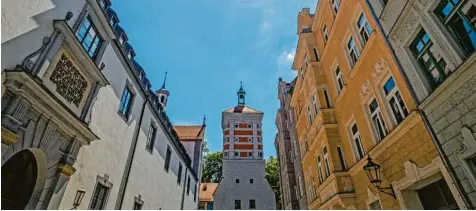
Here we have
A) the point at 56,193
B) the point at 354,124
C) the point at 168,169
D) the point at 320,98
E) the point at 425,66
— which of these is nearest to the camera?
the point at 425,66

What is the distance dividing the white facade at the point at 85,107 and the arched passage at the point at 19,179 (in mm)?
166

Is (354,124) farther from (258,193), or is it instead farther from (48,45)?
(258,193)

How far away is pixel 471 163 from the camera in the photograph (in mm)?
5121

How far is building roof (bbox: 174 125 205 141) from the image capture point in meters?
31.2

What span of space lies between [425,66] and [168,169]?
17.3 metres

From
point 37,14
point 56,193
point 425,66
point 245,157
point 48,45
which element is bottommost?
point 56,193

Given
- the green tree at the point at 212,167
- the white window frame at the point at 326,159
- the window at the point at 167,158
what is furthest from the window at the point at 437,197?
the green tree at the point at 212,167

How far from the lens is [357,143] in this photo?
35.0 ft

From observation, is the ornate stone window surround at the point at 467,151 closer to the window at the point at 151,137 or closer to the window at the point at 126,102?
the window at the point at 126,102

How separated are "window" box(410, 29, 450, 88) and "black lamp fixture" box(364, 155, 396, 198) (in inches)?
133

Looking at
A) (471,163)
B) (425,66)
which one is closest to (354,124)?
(425,66)

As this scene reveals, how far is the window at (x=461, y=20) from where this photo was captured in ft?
16.9

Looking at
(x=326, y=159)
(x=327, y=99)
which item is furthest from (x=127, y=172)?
(x=327, y=99)

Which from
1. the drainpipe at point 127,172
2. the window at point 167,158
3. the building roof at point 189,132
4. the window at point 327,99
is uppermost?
the building roof at point 189,132
